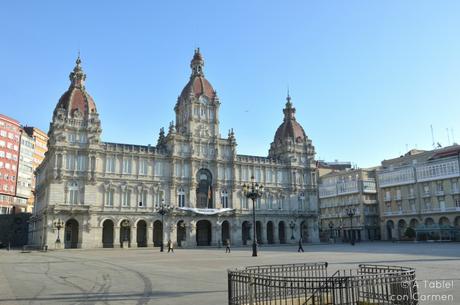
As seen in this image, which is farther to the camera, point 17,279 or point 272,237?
point 272,237

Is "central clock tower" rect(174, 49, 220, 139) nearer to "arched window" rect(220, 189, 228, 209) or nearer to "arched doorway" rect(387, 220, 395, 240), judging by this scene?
"arched window" rect(220, 189, 228, 209)

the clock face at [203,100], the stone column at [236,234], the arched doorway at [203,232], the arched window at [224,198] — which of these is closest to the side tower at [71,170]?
the clock face at [203,100]

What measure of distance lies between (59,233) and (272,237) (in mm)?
40936

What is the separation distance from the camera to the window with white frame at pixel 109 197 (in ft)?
230

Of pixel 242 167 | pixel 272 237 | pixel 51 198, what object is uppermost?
pixel 242 167

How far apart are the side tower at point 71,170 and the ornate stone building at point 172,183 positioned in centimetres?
15

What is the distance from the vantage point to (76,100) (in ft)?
237

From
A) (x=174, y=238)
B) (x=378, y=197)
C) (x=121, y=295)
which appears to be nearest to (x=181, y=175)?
(x=174, y=238)

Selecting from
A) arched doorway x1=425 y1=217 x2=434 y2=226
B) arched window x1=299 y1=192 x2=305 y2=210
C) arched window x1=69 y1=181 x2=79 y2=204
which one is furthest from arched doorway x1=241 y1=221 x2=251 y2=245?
arched doorway x1=425 y1=217 x2=434 y2=226

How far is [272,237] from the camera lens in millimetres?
86250

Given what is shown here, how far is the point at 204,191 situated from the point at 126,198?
15073 mm

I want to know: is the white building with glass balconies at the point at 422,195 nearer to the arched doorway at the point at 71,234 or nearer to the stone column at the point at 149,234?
the stone column at the point at 149,234

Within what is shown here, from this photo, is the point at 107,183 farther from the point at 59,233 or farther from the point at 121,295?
the point at 121,295

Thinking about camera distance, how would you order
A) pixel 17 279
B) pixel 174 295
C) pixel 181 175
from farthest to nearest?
pixel 181 175, pixel 17 279, pixel 174 295
